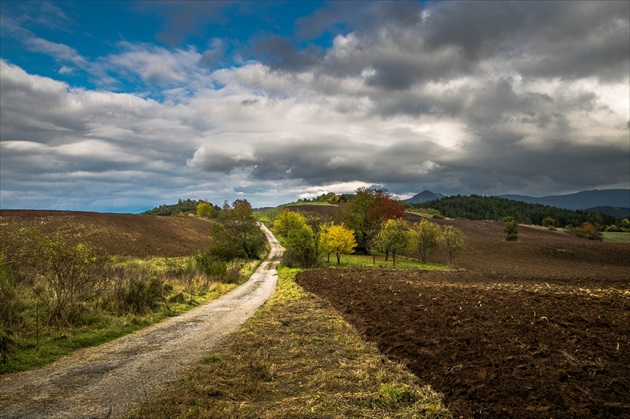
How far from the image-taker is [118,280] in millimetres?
18812

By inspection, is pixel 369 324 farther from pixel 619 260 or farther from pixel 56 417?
pixel 619 260

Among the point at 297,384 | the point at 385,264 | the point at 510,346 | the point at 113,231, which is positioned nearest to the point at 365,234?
the point at 385,264

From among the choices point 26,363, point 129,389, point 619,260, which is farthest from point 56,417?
point 619,260

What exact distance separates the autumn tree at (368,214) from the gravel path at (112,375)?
53.4 m

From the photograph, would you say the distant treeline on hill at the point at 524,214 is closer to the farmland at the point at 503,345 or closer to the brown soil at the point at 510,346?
the farmland at the point at 503,345

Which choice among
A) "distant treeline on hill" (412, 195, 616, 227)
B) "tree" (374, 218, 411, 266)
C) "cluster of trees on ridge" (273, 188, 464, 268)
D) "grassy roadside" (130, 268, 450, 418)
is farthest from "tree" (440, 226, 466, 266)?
"distant treeline on hill" (412, 195, 616, 227)

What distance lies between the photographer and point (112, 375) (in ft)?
29.3

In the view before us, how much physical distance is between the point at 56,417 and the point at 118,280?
13387mm

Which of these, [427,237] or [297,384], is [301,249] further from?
[297,384]

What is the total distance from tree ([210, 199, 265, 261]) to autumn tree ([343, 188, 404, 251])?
1875 centimetres

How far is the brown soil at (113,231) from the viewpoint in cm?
5572

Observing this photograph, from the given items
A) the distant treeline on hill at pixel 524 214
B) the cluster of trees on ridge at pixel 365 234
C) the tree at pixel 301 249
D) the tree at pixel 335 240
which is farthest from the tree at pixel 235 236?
the distant treeline on hill at pixel 524 214

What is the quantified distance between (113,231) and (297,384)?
67856 millimetres

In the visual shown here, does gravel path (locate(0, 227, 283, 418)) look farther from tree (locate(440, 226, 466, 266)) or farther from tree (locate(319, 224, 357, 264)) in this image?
tree (locate(440, 226, 466, 266))
